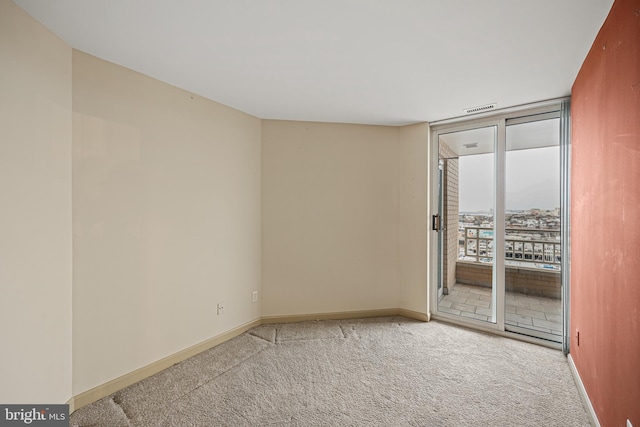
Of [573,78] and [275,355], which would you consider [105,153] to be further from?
[573,78]

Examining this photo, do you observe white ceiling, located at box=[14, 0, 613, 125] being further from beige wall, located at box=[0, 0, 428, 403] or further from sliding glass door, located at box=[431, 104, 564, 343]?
sliding glass door, located at box=[431, 104, 564, 343]

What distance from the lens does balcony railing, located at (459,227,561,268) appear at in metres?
2.92

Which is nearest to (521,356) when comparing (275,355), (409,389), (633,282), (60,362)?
(409,389)

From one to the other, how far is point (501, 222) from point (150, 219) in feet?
11.3

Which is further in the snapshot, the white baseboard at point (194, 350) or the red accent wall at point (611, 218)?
the white baseboard at point (194, 350)

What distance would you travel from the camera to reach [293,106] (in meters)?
3.00

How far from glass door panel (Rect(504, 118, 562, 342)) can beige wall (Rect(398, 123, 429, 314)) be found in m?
0.85

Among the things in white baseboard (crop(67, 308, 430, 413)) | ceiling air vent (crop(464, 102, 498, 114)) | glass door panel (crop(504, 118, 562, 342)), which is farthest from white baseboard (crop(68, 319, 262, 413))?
ceiling air vent (crop(464, 102, 498, 114))

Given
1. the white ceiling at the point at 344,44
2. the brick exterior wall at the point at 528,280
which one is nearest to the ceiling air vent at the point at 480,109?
the white ceiling at the point at 344,44

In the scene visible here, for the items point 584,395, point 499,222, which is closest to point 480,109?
point 499,222

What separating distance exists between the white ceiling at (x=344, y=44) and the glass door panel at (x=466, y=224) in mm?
807

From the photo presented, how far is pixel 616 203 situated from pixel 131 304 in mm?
3169

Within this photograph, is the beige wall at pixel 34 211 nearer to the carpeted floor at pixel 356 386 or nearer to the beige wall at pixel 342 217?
the carpeted floor at pixel 356 386

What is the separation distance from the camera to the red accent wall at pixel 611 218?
1297mm
